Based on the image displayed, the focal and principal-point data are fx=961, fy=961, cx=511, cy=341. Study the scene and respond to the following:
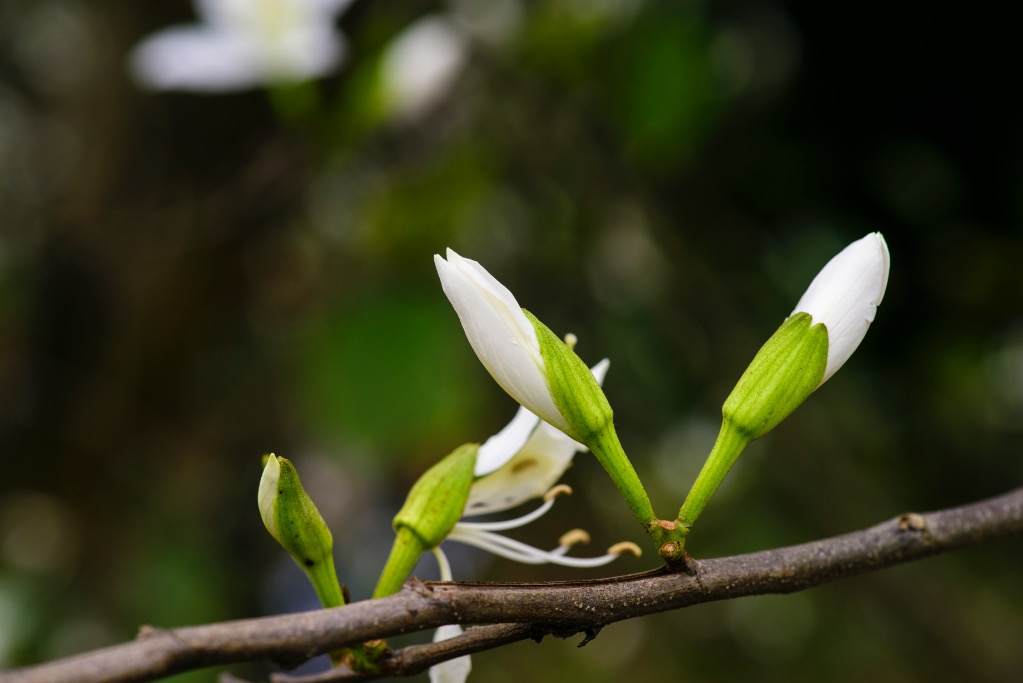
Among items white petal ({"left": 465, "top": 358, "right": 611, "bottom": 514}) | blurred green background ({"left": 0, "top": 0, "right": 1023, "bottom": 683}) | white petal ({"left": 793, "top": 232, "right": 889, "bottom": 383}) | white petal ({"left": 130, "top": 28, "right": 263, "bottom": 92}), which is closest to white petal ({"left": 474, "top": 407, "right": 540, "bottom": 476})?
white petal ({"left": 465, "top": 358, "right": 611, "bottom": 514})

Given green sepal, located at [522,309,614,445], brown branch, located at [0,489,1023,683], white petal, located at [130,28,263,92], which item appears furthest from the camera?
white petal, located at [130,28,263,92]

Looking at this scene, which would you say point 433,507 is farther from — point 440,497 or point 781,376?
point 781,376

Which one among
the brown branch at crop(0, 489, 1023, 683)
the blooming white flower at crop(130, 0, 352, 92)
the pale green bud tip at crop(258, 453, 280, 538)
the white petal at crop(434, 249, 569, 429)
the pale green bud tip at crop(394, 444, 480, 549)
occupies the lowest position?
the brown branch at crop(0, 489, 1023, 683)

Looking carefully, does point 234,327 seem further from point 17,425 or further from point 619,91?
point 619,91

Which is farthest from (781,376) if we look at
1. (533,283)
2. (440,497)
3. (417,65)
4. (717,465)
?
(533,283)

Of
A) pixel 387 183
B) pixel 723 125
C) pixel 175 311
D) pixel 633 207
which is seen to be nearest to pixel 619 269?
pixel 633 207

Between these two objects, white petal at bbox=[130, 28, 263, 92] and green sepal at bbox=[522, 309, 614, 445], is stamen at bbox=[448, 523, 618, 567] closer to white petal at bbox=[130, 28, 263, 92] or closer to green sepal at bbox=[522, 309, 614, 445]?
green sepal at bbox=[522, 309, 614, 445]

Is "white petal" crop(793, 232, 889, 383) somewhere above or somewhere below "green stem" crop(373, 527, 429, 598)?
above
